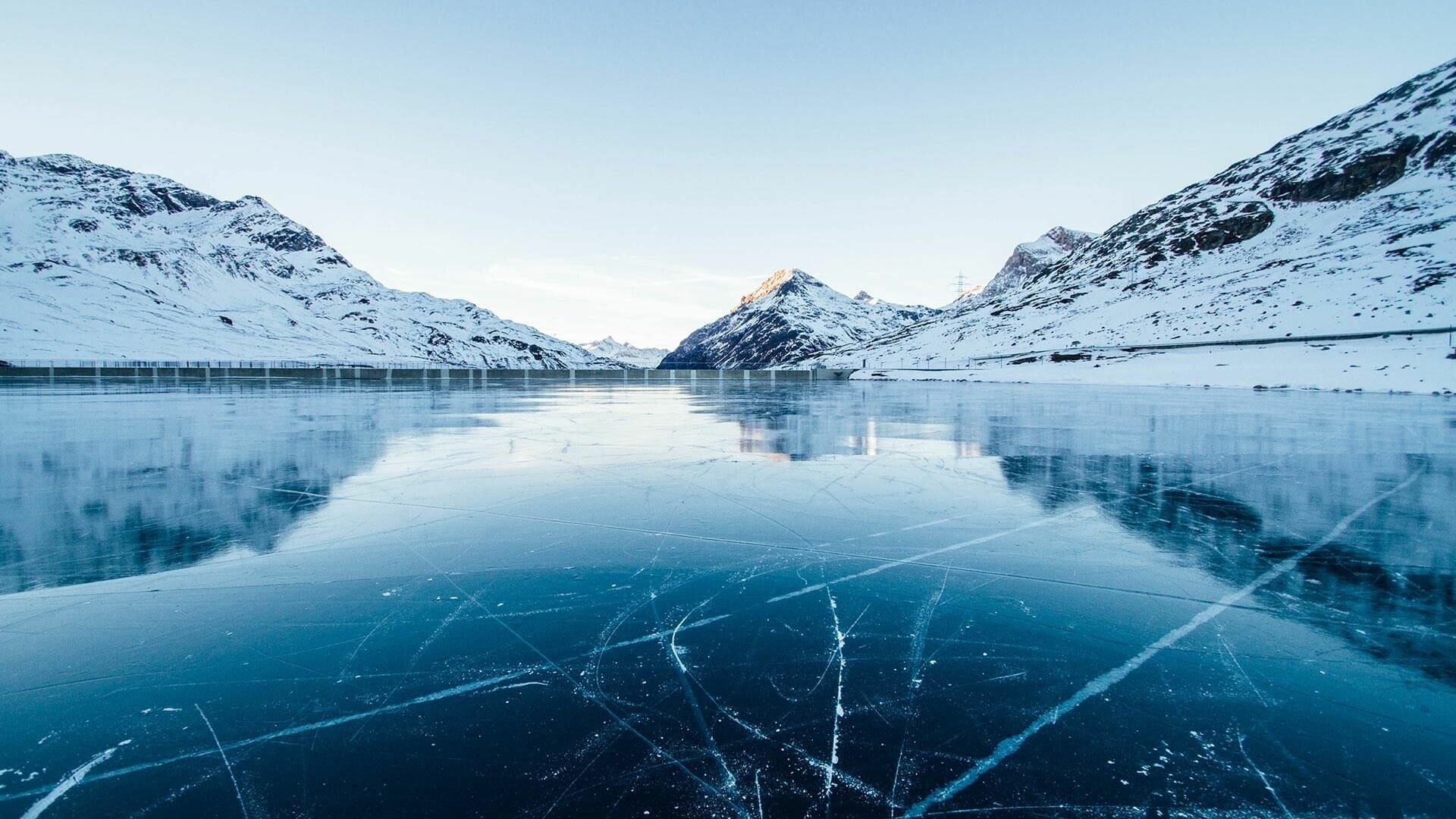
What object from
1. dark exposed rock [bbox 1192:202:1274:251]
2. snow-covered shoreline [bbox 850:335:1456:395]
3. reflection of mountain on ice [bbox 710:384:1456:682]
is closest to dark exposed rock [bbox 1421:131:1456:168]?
dark exposed rock [bbox 1192:202:1274:251]

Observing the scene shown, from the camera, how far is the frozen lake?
2.22 m

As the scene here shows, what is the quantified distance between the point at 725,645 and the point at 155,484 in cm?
786

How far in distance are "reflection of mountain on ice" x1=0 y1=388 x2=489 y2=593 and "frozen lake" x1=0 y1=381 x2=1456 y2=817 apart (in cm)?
7

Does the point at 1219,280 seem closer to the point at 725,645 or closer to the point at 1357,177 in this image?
the point at 1357,177

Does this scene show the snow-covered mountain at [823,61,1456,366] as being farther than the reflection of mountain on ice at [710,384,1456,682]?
Yes

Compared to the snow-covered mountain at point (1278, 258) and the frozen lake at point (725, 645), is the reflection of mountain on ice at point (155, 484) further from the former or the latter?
the snow-covered mountain at point (1278, 258)

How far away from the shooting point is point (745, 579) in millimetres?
4363

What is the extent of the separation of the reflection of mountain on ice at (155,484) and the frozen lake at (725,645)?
7cm

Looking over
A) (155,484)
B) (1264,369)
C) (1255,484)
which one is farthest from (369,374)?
(1264,369)

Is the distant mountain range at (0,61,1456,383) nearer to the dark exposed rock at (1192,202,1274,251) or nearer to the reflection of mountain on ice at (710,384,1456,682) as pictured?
the dark exposed rock at (1192,202,1274,251)

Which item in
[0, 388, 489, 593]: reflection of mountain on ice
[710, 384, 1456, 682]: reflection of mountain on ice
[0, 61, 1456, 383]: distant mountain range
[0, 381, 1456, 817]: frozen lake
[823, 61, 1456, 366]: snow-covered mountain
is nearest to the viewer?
[0, 381, 1456, 817]: frozen lake

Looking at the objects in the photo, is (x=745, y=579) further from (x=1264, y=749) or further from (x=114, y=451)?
(x=114, y=451)

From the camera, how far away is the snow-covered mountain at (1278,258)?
6816 cm

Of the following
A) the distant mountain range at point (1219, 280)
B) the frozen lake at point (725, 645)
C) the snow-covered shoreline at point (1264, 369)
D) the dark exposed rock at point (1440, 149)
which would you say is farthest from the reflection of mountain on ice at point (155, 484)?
the dark exposed rock at point (1440, 149)
